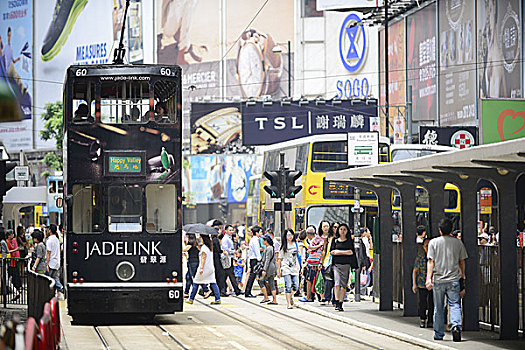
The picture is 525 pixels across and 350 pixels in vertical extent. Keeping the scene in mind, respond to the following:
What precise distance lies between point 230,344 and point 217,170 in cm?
5687

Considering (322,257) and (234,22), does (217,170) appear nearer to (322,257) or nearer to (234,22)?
(234,22)

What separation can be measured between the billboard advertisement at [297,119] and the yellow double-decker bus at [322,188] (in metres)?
16.2

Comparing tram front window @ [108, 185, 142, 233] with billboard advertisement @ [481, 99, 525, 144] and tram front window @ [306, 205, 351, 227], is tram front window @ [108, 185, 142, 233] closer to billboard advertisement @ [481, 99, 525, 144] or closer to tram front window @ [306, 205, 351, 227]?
billboard advertisement @ [481, 99, 525, 144]

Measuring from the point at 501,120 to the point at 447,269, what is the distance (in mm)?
12085

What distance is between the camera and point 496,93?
130 ft

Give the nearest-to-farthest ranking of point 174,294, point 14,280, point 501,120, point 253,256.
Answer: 1. point 174,294
2. point 14,280
3. point 253,256
4. point 501,120

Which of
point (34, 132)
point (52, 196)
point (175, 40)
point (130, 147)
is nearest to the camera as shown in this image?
point (130, 147)

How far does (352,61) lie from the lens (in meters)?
73.4

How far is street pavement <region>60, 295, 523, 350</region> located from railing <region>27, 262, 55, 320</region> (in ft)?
2.39

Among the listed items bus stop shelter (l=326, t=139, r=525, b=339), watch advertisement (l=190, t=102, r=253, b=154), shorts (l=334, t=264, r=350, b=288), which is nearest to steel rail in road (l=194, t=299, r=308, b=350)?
shorts (l=334, t=264, r=350, b=288)

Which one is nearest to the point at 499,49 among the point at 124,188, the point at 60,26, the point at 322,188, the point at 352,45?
the point at 322,188

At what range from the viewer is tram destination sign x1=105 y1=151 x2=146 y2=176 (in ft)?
55.7

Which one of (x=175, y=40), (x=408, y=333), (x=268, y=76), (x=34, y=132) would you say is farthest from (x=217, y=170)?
(x=408, y=333)

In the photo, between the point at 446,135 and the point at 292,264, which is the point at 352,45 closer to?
the point at 446,135
